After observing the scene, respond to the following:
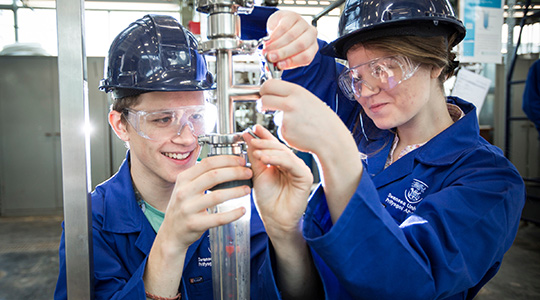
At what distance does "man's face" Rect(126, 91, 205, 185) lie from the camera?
1054 millimetres

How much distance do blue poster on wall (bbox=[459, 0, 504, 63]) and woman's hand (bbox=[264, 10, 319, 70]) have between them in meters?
2.39

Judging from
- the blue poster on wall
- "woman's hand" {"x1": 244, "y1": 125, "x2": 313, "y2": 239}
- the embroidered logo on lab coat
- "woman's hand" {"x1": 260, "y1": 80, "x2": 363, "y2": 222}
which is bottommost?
the embroidered logo on lab coat

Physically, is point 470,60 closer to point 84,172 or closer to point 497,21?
point 497,21

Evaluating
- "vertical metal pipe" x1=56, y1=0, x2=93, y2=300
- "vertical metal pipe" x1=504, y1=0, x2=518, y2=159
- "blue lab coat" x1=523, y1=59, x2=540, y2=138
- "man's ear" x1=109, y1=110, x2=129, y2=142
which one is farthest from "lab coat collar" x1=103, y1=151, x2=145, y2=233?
"vertical metal pipe" x1=504, y1=0, x2=518, y2=159

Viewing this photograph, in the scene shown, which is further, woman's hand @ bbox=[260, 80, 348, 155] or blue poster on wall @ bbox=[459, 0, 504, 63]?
blue poster on wall @ bbox=[459, 0, 504, 63]

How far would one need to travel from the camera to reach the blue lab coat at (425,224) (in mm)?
658

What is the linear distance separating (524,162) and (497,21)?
3709 mm

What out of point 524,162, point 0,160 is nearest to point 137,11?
point 0,160

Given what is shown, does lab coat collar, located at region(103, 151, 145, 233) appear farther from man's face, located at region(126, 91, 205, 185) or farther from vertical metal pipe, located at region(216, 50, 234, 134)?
vertical metal pipe, located at region(216, 50, 234, 134)

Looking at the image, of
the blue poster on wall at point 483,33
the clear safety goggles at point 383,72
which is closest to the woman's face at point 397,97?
the clear safety goggles at point 383,72

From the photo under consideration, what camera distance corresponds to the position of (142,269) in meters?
0.83

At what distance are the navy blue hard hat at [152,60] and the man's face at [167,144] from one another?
0.05m

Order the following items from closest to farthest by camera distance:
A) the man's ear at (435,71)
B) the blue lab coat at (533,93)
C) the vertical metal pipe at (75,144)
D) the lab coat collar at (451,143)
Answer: the vertical metal pipe at (75,144)
the lab coat collar at (451,143)
the man's ear at (435,71)
the blue lab coat at (533,93)

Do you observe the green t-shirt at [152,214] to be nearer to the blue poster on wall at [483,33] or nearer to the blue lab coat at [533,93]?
the blue poster on wall at [483,33]
